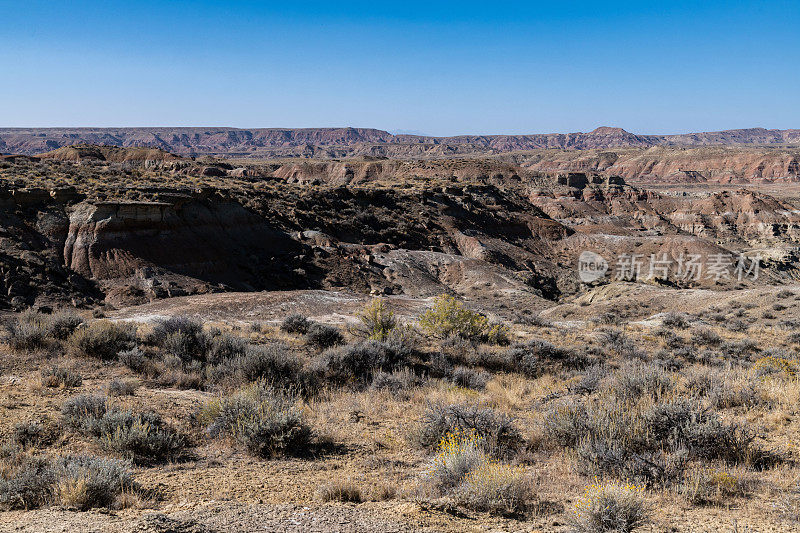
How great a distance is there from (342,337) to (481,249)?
93.8 feet

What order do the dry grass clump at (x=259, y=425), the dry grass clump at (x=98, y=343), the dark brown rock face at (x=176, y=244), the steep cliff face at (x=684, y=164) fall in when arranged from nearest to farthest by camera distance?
the dry grass clump at (x=259, y=425) → the dry grass clump at (x=98, y=343) → the dark brown rock face at (x=176, y=244) → the steep cliff face at (x=684, y=164)

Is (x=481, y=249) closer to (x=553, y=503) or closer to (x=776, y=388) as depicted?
(x=776, y=388)

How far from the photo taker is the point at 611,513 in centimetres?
352

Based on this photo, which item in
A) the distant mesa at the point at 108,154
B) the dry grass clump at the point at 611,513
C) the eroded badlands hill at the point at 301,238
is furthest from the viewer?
the distant mesa at the point at 108,154

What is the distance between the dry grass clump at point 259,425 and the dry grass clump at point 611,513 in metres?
3.27

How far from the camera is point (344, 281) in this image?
2877 centimetres

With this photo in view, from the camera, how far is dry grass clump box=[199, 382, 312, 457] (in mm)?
5371

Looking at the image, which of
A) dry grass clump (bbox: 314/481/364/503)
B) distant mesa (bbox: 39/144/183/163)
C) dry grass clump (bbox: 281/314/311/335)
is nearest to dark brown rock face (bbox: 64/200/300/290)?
dry grass clump (bbox: 281/314/311/335)

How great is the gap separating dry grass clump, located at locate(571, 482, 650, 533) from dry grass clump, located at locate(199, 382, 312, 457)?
10.7ft

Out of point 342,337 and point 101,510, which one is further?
point 342,337

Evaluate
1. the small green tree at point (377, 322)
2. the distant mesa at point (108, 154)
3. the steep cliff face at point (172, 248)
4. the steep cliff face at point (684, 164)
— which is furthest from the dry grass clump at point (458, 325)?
the steep cliff face at point (684, 164)

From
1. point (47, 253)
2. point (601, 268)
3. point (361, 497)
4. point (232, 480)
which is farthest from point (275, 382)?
point (601, 268)

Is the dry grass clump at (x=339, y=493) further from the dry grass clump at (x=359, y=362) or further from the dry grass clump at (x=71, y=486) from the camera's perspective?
the dry grass clump at (x=359, y=362)

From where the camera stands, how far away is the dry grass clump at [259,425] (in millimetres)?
5371
